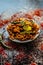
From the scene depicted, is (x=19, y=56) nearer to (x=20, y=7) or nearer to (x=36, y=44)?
(x=36, y=44)

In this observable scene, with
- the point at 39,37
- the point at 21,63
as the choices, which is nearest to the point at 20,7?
the point at 39,37

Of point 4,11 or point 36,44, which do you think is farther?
point 4,11

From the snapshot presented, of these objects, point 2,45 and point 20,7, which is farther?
point 20,7

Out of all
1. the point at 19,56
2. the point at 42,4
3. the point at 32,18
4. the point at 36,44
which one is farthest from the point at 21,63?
the point at 42,4

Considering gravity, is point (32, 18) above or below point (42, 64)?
above

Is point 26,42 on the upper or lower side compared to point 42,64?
upper

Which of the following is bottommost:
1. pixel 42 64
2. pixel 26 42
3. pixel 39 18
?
pixel 42 64

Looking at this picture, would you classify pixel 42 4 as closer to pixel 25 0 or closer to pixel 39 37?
pixel 25 0
